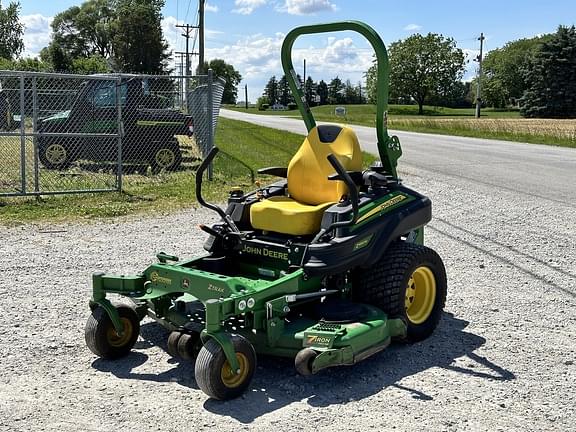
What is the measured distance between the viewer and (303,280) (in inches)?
182

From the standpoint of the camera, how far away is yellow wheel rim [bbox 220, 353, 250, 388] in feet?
13.1

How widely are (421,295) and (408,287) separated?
0.23 meters

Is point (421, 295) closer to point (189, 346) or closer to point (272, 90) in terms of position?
point (189, 346)

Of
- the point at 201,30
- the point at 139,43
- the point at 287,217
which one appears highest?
the point at 139,43

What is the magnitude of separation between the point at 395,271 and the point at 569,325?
1.64m

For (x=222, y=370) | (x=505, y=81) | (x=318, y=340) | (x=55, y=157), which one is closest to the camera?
(x=222, y=370)

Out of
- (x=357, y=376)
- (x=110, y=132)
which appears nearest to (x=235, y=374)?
(x=357, y=376)

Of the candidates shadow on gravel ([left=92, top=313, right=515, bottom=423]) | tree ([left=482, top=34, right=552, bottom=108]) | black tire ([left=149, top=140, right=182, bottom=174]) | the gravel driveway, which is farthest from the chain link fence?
tree ([left=482, top=34, right=552, bottom=108])

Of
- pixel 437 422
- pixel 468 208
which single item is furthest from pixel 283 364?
pixel 468 208

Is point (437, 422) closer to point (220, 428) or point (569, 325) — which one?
point (220, 428)

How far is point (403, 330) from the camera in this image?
468cm

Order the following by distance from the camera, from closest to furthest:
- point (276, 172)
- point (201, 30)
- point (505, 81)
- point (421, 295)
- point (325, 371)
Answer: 1. point (325, 371)
2. point (421, 295)
3. point (276, 172)
4. point (201, 30)
5. point (505, 81)

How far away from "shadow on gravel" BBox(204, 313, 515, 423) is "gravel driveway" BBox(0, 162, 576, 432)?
11 millimetres

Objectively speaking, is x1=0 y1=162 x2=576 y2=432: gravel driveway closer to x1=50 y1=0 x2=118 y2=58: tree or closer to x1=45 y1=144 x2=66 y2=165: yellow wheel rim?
x1=45 y1=144 x2=66 y2=165: yellow wheel rim
